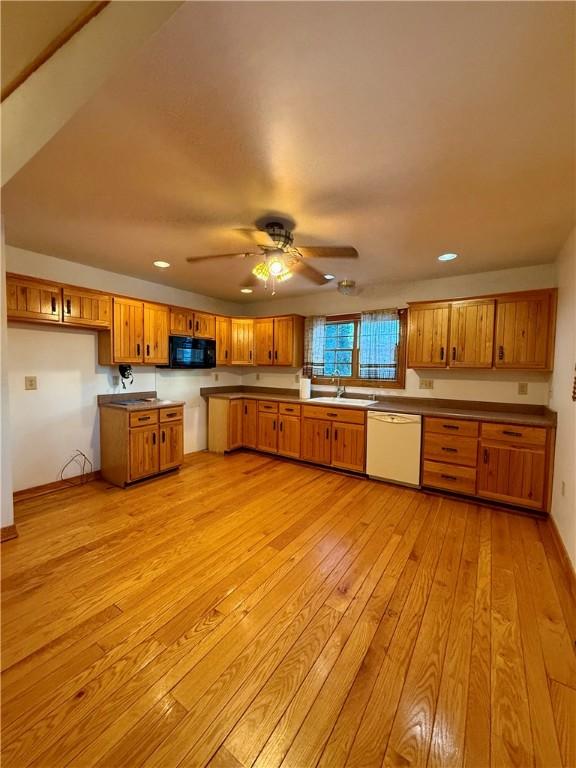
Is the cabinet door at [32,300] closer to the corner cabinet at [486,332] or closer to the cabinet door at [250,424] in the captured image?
the cabinet door at [250,424]

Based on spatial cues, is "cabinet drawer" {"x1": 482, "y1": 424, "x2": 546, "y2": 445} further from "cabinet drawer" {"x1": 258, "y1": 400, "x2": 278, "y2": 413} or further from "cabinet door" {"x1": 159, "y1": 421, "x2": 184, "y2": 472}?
"cabinet door" {"x1": 159, "y1": 421, "x2": 184, "y2": 472}

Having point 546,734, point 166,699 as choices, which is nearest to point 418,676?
point 546,734

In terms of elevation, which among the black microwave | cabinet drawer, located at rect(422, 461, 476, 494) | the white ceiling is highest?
the white ceiling

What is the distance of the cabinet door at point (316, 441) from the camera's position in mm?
4129

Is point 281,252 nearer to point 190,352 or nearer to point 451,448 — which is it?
point 190,352

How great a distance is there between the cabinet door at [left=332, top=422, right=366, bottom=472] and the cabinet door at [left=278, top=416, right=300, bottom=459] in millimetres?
576

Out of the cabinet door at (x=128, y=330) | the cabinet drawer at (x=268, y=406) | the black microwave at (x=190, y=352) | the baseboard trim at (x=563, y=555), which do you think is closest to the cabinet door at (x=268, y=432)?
the cabinet drawer at (x=268, y=406)

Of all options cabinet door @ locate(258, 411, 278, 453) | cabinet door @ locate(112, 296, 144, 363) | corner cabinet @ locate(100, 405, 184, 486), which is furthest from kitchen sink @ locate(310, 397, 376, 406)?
cabinet door @ locate(112, 296, 144, 363)

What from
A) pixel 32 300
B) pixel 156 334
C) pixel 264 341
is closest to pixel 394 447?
pixel 264 341

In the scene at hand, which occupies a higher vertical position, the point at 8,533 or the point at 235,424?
the point at 235,424

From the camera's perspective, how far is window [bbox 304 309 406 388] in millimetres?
4172

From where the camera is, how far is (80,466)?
360 cm

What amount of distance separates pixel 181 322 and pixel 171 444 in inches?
66.1

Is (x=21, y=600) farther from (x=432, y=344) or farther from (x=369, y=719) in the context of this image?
(x=432, y=344)
